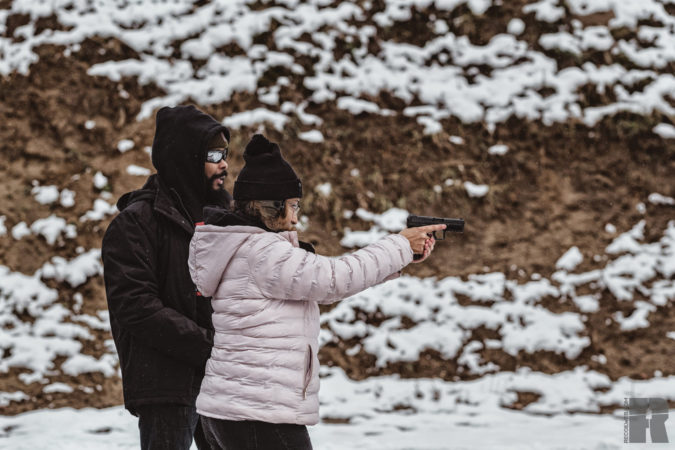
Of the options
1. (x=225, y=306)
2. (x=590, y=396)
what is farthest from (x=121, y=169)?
(x=225, y=306)

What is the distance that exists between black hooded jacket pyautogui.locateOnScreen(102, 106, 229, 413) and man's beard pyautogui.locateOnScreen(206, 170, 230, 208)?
38 mm

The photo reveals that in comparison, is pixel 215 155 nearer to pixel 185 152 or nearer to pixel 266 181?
pixel 185 152

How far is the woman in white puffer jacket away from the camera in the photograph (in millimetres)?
2779

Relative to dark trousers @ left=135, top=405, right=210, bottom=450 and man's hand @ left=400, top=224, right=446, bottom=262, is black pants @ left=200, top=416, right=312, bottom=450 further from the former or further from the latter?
man's hand @ left=400, top=224, right=446, bottom=262

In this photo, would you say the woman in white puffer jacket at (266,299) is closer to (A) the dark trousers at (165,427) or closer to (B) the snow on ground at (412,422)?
(A) the dark trousers at (165,427)

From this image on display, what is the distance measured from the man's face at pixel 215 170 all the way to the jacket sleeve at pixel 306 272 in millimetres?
944

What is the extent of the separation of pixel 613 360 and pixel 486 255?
1731mm

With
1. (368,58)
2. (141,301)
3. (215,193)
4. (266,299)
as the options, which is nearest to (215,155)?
(215,193)

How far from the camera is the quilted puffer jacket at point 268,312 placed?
109 inches

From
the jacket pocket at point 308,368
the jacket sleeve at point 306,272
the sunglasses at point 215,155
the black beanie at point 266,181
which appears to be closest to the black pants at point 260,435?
the jacket pocket at point 308,368

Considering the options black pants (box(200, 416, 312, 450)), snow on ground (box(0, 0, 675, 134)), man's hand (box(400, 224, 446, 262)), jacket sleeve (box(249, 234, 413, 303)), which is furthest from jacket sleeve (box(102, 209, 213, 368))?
snow on ground (box(0, 0, 675, 134))

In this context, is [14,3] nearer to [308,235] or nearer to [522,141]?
[308,235]

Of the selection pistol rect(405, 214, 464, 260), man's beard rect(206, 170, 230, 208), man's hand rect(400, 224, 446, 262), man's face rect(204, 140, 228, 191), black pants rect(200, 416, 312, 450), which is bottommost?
black pants rect(200, 416, 312, 450)

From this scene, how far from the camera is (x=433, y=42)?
10148 mm
